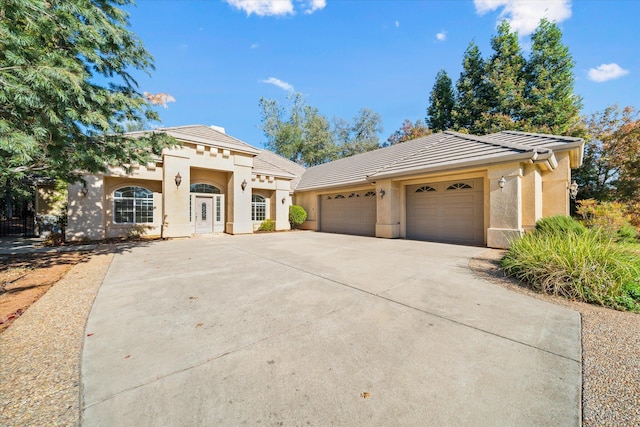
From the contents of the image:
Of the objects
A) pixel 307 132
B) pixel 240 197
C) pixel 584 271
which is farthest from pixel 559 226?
pixel 307 132

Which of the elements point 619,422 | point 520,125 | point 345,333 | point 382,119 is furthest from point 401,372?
point 382,119

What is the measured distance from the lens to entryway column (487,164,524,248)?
27.9 ft

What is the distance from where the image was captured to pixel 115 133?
24.1 ft

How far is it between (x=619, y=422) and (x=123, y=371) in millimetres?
4054

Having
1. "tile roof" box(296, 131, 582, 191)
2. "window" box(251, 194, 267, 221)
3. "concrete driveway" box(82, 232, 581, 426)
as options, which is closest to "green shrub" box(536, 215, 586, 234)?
"tile roof" box(296, 131, 582, 191)

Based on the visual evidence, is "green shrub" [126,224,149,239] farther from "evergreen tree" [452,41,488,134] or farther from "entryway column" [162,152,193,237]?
"evergreen tree" [452,41,488,134]

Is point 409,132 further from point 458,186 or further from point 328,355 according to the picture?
point 328,355

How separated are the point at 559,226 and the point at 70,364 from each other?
11334mm

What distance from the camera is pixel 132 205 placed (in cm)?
1278

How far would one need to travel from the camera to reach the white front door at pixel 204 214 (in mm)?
14368

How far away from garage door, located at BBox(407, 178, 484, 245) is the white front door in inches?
452

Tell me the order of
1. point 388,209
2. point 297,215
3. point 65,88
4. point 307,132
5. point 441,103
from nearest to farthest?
1. point 65,88
2. point 388,209
3. point 297,215
4. point 441,103
5. point 307,132

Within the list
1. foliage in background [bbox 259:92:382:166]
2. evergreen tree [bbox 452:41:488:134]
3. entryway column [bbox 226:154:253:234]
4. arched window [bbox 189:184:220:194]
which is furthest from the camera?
foliage in background [bbox 259:92:382:166]

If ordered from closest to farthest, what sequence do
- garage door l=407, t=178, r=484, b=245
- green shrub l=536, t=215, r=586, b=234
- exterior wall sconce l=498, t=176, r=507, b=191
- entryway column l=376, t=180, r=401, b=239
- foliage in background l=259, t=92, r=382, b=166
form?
green shrub l=536, t=215, r=586, b=234 → exterior wall sconce l=498, t=176, r=507, b=191 → garage door l=407, t=178, r=484, b=245 → entryway column l=376, t=180, r=401, b=239 → foliage in background l=259, t=92, r=382, b=166
